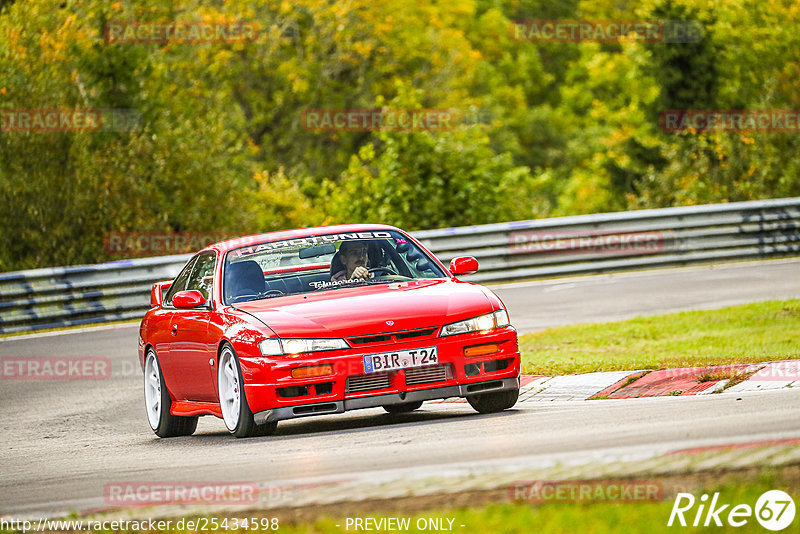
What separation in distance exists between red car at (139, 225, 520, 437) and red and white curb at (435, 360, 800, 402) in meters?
1.24

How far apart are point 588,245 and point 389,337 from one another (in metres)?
13.9

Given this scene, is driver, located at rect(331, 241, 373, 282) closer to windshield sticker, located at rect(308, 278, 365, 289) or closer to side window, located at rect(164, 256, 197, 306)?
windshield sticker, located at rect(308, 278, 365, 289)

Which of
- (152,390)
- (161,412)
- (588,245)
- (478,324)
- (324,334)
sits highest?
(324,334)

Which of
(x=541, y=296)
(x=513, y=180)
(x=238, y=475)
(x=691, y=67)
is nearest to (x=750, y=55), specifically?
(x=691, y=67)

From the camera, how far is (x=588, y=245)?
74.5ft

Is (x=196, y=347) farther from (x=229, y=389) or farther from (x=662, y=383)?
(x=662, y=383)

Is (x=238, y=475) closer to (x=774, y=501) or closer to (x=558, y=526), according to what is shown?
(x=558, y=526)

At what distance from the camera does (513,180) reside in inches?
1081

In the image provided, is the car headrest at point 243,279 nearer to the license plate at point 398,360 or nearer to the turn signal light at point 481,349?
the license plate at point 398,360

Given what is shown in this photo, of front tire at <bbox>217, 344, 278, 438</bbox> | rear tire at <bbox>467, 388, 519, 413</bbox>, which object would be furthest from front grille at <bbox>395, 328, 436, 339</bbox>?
front tire at <bbox>217, 344, 278, 438</bbox>

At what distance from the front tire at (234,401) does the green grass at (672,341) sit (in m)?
3.47

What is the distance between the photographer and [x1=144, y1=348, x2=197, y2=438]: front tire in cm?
1098

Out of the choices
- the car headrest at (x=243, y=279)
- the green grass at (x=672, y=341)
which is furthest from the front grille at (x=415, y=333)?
the green grass at (x=672, y=341)

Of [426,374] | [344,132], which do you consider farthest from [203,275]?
[344,132]
